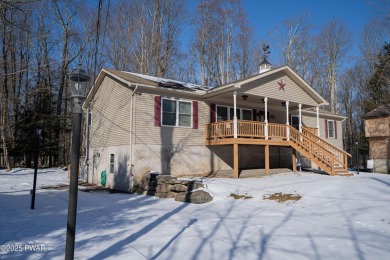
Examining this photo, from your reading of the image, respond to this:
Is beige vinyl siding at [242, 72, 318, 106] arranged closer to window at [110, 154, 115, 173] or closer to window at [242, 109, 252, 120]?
window at [242, 109, 252, 120]

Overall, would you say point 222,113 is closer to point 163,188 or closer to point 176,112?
point 176,112

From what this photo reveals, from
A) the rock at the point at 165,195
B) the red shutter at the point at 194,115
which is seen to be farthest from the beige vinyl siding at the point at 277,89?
the rock at the point at 165,195

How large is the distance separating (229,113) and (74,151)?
1405 centimetres

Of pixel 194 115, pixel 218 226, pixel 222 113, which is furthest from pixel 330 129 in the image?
pixel 218 226

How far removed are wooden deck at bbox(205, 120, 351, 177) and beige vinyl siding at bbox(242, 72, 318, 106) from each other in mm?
1742

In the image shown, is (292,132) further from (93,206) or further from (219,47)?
(219,47)

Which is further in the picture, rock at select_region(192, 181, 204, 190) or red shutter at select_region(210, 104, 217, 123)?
red shutter at select_region(210, 104, 217, 123)

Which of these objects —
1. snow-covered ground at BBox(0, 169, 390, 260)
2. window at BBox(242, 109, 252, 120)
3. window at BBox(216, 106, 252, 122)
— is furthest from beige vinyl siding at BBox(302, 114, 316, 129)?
snow-covered ground at BBox(0, 169, 390, 260)

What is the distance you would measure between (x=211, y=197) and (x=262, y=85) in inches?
315

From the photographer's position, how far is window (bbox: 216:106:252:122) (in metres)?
17.5

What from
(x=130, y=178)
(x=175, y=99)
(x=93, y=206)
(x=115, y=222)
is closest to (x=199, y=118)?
(x=175, y=99)

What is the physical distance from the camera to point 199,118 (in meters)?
16.5

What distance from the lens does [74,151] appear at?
436 cm

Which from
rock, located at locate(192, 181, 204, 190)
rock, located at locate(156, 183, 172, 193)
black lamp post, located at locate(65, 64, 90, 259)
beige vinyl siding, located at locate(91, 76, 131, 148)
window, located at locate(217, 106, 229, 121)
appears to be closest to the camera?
black lamp post, located at locate(65, 64, 90, 259)
